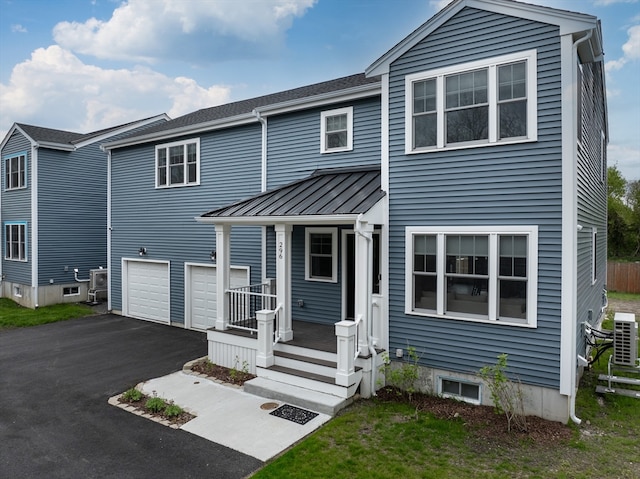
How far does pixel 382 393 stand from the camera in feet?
23.3

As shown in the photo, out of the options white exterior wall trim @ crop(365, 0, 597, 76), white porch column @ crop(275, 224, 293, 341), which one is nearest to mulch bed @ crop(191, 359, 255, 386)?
white porch column @ crop(275, 224, 293, 341)

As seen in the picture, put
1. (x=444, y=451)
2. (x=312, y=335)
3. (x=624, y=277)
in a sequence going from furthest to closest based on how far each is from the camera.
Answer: (x=624, y=277) → (x=312, y=335) → (x=444, y=451)

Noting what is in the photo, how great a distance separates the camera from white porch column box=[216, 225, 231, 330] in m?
8.85

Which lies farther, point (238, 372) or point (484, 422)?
point (238, 372)

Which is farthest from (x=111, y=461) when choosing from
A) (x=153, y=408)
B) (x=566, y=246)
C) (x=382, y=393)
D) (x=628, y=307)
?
(x=628, y=307)

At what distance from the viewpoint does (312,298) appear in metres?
9.66

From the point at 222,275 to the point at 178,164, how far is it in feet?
17.2

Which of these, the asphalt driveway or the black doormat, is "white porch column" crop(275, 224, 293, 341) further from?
the asphalt driveway

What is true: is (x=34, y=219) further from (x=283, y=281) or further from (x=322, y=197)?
(x=322, y=197)

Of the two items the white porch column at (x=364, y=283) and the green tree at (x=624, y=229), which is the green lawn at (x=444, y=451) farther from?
the green tree at (x=624, y=229)

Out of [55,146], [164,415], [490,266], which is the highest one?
[55,146]

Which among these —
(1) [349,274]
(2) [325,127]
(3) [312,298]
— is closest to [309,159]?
(2) [325,127]

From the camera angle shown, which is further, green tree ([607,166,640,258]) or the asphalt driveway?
green tree ([607,166,640,258])

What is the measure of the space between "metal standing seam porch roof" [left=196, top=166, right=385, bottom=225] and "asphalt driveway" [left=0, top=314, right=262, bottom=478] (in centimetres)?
369
